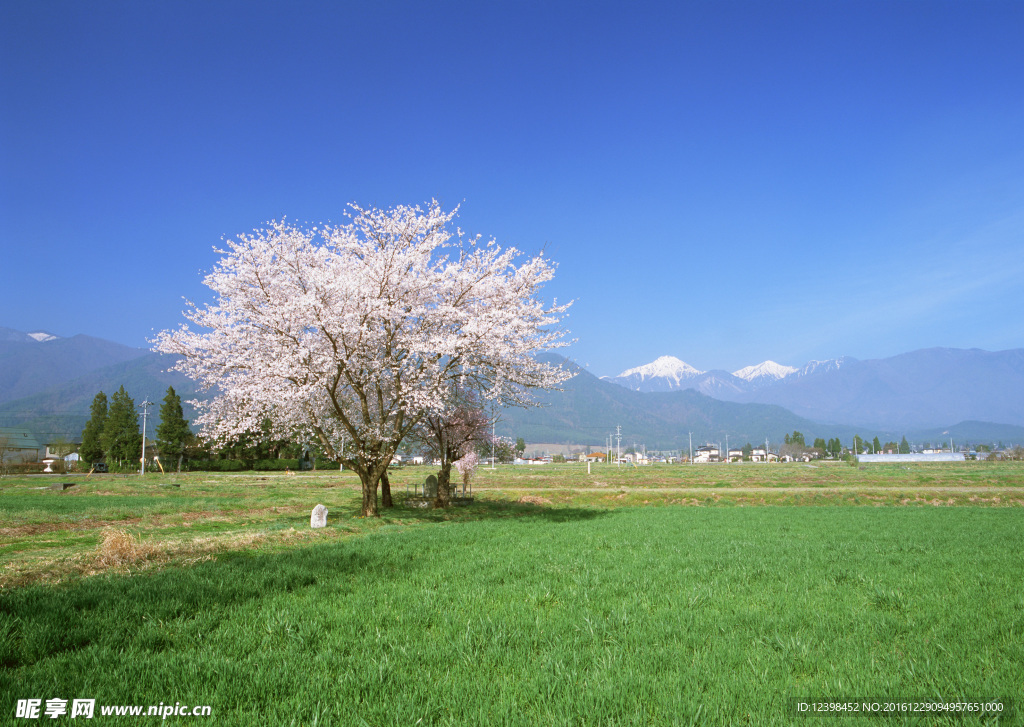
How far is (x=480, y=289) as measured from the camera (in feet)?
78.5

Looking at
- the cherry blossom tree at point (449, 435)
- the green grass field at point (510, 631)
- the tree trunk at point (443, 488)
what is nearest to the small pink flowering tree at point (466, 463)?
the cherry blossom tree at point (449, 435)

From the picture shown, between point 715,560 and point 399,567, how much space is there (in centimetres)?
695

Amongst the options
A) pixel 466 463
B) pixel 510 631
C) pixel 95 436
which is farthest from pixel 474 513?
pixel 95 436

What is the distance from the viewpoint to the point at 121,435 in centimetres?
8869

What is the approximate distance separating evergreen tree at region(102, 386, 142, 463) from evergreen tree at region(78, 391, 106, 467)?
6.60 feet

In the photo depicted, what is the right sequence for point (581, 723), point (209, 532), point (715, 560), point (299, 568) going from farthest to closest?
point (209, 532) → point (715, 560) → point (299, 568) → point (581, 723)

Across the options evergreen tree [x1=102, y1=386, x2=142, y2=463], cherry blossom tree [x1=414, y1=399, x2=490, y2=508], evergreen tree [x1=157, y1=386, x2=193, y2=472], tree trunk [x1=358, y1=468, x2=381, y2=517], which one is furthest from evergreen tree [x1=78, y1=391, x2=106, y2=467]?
tree trunk [x1=358, y1=468, x2=381, y2=517]

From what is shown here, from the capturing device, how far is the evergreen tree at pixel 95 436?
293 feet

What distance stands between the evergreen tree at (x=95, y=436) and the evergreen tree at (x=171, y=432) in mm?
9828

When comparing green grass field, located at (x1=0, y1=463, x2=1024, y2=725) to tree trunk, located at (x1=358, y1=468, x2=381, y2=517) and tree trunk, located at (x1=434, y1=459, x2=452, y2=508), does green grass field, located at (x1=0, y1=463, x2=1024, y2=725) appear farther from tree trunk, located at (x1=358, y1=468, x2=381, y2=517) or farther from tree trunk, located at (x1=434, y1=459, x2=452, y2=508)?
tree trunk, located at (x1=434, y1=459, x2=452, y2=508)

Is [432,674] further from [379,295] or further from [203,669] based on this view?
[379,295]

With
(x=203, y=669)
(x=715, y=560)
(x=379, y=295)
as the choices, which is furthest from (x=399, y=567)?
(x=379, y=295)

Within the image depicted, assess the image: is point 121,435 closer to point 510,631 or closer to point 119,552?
point 119,552

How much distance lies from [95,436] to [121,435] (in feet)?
24.7
